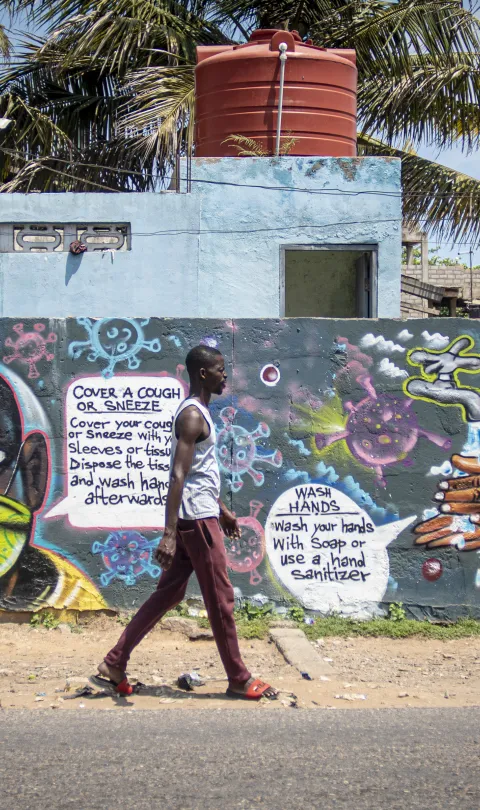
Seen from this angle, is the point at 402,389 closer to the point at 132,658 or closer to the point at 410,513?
the point at 410,513

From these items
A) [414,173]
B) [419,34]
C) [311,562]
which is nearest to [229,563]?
[311,562]

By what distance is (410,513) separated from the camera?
250 inches

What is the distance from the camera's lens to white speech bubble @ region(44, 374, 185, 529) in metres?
6.25

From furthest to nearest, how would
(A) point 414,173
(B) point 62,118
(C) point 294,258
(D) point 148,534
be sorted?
(B) point 62,118 → (A) point 414,173 → (C) point 294,258 → (D) point 148,534

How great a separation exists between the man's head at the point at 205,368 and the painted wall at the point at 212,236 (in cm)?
468

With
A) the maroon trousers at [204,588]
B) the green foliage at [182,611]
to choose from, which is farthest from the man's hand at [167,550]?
the green foliage at [182,611]

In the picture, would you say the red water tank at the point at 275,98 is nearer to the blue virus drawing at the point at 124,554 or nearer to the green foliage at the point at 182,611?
the blue virus drawing at the point at 124,554

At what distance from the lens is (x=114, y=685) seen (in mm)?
4758

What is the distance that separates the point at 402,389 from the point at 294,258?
5.17 meters

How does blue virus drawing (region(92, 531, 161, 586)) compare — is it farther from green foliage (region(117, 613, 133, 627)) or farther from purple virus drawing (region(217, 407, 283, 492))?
purple virus drawing (region(217, 407, 283, 492))

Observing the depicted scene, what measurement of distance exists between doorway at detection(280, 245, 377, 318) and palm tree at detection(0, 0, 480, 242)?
120 inches

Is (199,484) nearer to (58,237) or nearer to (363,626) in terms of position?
(363,626)

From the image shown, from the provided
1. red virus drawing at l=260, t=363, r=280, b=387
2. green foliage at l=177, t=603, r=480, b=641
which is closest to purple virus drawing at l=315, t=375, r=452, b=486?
red virus drawing at l=260, t=363, r=280, b=387

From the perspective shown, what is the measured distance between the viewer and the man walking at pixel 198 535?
4.52 meters
